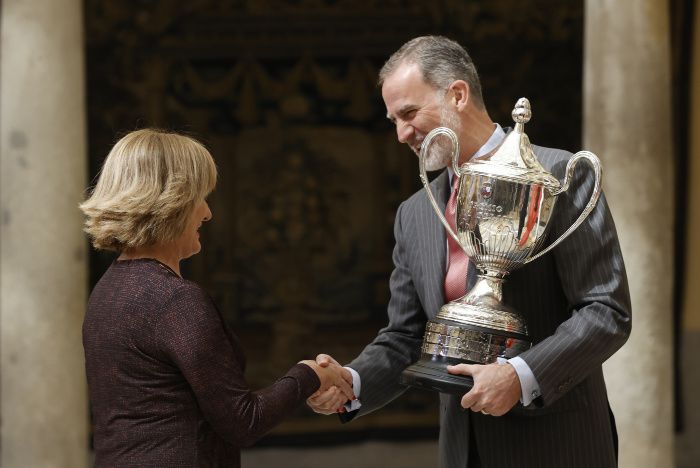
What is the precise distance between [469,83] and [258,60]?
5.72m

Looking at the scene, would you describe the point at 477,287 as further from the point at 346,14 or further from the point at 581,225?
the point at 346,14

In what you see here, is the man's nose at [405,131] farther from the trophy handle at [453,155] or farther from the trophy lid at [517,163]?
the trophy lid at [517,163]

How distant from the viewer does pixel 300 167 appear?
867 cm

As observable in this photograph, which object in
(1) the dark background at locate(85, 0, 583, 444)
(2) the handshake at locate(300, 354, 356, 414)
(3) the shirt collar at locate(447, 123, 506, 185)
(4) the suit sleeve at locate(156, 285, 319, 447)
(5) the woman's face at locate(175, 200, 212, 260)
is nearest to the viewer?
(4) the suit sleeve at locate(156, 285, 319, 447)

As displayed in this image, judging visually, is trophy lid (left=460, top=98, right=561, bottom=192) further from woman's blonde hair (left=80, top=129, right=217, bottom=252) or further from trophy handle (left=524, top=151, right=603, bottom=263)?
woman's blonde hair (left=80, top=129, right=217, bottom=252)

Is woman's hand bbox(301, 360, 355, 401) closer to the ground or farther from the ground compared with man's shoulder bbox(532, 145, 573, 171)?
closer to the ground

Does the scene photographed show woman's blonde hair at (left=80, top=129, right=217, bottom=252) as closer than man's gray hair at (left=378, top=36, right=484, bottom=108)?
Yes

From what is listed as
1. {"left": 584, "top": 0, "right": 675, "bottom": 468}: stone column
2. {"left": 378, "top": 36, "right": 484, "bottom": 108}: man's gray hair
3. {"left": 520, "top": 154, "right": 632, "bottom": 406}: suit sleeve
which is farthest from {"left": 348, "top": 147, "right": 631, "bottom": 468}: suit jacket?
{"left": 584, "top": 0, "right": 675, "bottom": 468}: stone column

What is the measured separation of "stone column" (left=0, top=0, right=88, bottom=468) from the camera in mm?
4934

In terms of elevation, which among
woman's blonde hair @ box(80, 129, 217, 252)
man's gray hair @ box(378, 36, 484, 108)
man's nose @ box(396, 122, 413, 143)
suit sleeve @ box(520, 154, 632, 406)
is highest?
man's gray hair @ box(378, 36, 484, 108)

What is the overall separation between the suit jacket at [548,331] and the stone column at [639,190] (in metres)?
1.91

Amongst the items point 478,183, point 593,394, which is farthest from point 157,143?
point 593,394

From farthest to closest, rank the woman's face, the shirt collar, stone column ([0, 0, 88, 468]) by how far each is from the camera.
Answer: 1. stone column ([0, 0, 88, 468])
2. the shirt collar
3. the woman's face

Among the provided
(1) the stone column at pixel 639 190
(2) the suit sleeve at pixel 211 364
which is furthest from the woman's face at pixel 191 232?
(1) the stone column at pixel 639 190
